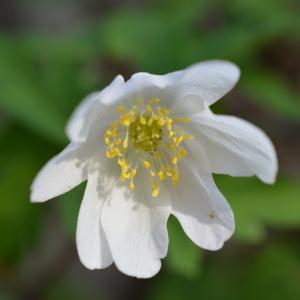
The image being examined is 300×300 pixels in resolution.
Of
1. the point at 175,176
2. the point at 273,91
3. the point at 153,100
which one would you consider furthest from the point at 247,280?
the point at 153,100

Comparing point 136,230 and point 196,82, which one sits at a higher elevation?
point 196,82

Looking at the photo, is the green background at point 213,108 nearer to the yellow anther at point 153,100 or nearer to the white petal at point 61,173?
the white petal at point 61,173

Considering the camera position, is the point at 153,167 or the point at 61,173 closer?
the point at 61,173

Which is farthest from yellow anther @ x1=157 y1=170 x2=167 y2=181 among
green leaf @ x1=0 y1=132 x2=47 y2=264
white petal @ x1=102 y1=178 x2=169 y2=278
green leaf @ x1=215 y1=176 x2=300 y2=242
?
green leaf @ x1=0 y1=132 x2=47 y2=264

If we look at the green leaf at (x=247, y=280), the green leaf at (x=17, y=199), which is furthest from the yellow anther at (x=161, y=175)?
the green leaf at (x=247, y=280)

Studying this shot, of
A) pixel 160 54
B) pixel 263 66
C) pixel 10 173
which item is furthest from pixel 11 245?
pixel 263 66

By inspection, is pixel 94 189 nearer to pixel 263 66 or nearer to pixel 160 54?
pixel 160 54

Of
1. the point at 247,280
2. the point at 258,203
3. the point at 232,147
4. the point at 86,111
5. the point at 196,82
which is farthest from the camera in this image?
the point at 247,280

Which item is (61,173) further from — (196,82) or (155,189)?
(196,82)
